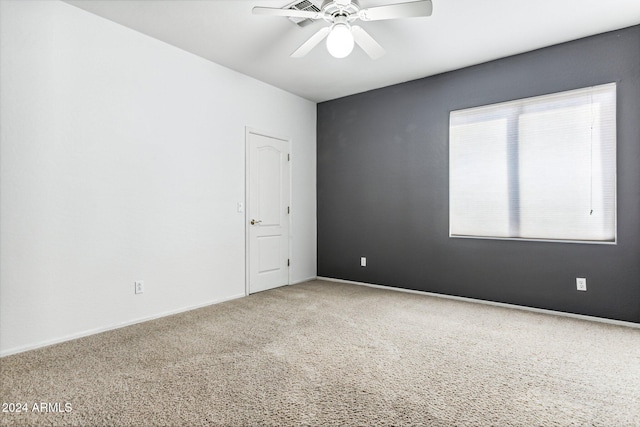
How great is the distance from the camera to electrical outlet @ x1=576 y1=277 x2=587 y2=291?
3357mm

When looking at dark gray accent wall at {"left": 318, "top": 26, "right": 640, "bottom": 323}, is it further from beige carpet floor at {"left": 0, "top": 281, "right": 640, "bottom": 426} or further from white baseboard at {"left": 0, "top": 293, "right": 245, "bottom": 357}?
white baseboard at {"left": 0, "top": 293, "right": 245, "bottom": 357}

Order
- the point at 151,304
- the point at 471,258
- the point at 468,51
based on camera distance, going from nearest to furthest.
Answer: the point at 151,304 < the point at 468,51 < the point at 471,258

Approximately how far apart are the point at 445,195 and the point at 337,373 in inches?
109

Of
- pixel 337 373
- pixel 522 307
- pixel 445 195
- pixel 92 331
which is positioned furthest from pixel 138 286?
pixel 522 307

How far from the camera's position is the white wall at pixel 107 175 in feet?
8.35

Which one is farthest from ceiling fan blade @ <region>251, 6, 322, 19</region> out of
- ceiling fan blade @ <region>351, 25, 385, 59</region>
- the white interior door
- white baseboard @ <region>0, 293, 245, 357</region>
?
white baseboard @ <region>0, 293, 245, 357</region>

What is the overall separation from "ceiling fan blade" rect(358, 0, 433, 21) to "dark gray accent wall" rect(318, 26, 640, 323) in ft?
6.52

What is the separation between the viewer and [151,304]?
3.35 metres

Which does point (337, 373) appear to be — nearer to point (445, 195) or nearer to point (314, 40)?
point (314, 40)

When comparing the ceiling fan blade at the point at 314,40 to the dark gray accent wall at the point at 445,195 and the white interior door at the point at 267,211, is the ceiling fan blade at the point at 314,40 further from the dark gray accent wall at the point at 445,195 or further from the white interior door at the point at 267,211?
the dark gray accent wall at the point at 445,195

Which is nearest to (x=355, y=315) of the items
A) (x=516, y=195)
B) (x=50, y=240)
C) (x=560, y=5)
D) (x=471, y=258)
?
(x=471, y=258)

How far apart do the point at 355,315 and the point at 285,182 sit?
2226mm

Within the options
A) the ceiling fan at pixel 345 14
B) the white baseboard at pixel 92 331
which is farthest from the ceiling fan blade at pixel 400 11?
the white baseboard at pixel 92 331

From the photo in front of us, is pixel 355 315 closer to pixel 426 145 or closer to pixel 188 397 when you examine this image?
pixel 188 397
